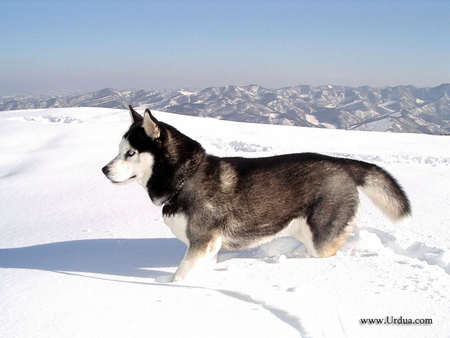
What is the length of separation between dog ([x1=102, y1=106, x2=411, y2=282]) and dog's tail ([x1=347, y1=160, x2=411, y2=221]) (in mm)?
11

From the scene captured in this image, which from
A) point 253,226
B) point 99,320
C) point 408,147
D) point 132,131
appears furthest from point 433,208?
point 408,147

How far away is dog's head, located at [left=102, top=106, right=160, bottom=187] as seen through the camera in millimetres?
3346

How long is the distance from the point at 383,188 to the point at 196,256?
2.16 m

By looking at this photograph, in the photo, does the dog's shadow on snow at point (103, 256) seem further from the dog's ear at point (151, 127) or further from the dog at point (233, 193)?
the dog's ear at point (151, 127)

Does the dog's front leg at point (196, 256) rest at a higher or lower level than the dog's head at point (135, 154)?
lower

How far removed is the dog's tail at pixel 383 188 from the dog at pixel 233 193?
11 millimetres

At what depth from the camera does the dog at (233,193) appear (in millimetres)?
3400

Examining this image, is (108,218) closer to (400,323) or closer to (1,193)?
(1,193)

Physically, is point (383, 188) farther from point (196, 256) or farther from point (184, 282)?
point (184, 282)

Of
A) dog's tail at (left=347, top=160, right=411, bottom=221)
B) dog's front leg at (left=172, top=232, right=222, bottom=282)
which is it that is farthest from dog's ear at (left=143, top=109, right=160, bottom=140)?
dog's tail at (left=347, top=160, right=411, bottom=221)

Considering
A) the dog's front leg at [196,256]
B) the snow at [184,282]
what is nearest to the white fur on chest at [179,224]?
the dog's front leg at [196,256]

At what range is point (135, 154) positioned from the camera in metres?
3.39

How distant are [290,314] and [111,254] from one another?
2363mm

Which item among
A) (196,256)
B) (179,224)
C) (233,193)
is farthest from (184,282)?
(233,193)
